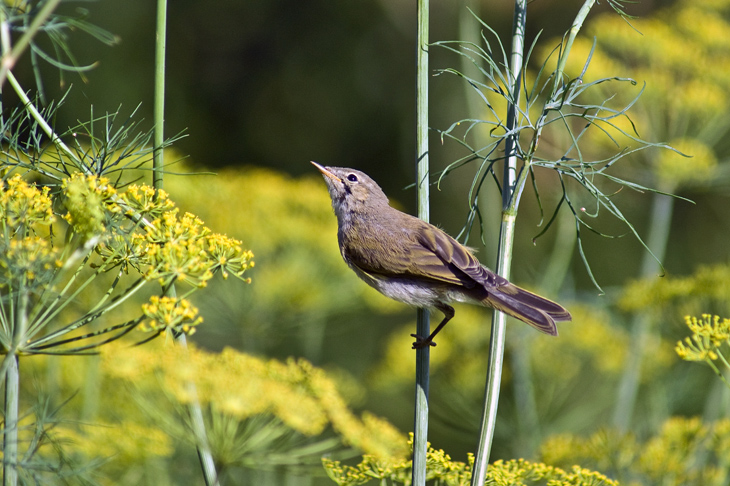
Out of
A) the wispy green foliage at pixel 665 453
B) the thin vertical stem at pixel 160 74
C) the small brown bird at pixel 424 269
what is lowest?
the wispy green foliage at pixel 665 453

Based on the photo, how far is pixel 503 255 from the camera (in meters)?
1.67

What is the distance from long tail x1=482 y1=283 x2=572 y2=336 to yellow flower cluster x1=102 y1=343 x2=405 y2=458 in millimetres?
579

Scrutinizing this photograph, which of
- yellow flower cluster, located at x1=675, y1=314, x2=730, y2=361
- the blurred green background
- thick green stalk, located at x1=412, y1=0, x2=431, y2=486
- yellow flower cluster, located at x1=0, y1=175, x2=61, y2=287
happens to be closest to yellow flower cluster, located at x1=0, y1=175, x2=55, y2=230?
yellow flower cluster, located at x1=0, y1=175, x2=61, y2=287

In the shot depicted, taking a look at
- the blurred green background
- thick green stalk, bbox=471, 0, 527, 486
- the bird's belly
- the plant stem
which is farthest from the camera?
the blurred green background

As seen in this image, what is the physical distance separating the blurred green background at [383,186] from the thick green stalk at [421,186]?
1.66 meters

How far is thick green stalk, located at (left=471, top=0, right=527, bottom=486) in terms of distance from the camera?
61.4 inches

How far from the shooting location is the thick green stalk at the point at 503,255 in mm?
1560

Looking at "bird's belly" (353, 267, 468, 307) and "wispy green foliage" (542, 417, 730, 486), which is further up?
"bird's belly" (353, 267, 468, 307)

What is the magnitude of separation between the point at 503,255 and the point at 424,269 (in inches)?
40.4

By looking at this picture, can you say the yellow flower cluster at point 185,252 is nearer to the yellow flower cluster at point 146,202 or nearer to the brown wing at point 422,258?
the yellow flower cluster at point 146,202

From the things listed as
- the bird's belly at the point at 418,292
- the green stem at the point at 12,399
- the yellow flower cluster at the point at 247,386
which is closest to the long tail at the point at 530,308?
the bird's belly at the point at 418,292

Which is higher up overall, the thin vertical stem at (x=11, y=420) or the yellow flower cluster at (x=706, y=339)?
the yellow flower cluster at (x=706, y=339)

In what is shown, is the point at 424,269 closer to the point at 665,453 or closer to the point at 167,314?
the point at 665,453

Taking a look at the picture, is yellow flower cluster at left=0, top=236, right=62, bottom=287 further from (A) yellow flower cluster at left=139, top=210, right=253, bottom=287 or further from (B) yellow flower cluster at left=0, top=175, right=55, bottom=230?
(A) yellow flower cluster at left=139, top=210, right=253, bottom=287
